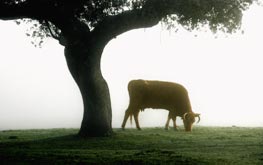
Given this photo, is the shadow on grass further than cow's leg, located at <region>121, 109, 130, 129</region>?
No

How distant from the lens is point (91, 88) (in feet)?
79.6

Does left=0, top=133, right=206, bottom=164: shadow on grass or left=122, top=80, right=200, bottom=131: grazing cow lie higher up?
left=122, top=80, right=200, bottom=131: grazing cow

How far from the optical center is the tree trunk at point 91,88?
24203 mm

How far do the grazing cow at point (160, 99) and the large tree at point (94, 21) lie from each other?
13.4 ft

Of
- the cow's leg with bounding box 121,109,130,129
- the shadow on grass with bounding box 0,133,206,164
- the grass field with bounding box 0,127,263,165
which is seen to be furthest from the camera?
the cow's leg with bounding box 121,109,130,129

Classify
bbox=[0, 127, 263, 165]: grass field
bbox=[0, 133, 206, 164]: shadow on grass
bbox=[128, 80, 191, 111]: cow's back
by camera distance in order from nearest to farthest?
bbox=[0, 133, 206, 164]: shadow on grass → bbox=[0, 127, 263, 165]: grass field → bbox=[128, 80, 191, 111]: cow's back

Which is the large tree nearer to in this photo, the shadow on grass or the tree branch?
the tree branch

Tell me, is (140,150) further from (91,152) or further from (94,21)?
(94,21)

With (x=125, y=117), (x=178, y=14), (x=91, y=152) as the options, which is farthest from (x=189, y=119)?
(x=91, y=152)

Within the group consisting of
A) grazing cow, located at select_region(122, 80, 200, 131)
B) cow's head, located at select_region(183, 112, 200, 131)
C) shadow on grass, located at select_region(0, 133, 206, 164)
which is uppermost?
grazing cow, located at select_region(122, 80, 200, 131)

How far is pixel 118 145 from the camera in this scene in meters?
20.5

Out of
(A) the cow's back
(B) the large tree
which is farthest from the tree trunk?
(A) the cow's back

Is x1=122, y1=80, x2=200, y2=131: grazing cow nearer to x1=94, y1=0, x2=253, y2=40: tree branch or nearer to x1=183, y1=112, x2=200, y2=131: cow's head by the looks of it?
x1=183, y1=112, x2=200, y2=131: cow's head

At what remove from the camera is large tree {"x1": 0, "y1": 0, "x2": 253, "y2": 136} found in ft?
77.0
